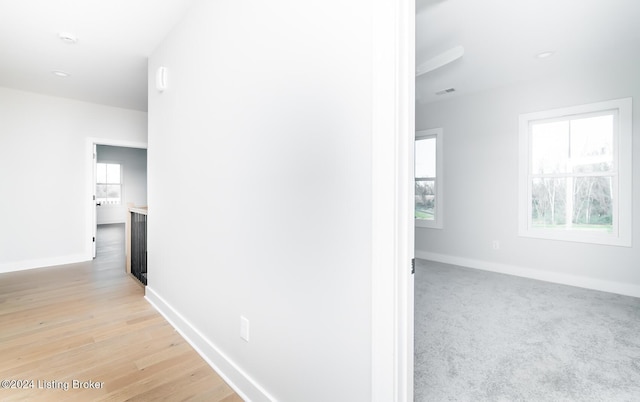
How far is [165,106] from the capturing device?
105 inches

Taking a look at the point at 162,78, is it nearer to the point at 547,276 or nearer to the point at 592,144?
A: the point at 592,144

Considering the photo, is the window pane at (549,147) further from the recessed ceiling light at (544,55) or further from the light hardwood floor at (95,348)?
the light hardwood floor at (95,348)

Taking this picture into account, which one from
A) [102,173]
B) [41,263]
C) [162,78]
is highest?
[162,78]

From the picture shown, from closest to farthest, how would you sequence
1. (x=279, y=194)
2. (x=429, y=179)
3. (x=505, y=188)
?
(x=279, y=194) → (x=505, y=188) → (x=429, y=179)

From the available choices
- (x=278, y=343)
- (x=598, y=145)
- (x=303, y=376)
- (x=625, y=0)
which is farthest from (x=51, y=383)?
(x=598, y=145)

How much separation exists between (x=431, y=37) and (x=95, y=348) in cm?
383

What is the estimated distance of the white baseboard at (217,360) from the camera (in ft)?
5.10

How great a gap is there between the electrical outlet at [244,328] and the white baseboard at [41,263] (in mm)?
4304

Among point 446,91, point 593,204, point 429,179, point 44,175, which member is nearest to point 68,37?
point 44,175

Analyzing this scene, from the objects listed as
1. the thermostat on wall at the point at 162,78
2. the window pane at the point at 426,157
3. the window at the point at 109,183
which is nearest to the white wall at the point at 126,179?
the window at the point at 109,183

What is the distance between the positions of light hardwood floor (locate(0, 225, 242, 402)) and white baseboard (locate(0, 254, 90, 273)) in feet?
2.56

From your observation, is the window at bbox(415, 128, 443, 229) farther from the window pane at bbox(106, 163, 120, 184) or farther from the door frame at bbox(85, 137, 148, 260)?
the window pane at bbox(106, 163, 120, 184)

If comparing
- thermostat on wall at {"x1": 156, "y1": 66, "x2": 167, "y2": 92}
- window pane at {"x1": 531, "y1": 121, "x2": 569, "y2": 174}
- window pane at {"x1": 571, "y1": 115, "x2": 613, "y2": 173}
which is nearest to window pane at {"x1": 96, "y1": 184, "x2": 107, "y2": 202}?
thermostat on wall at {"x1": 156, "y1": 66, "x2": 167, "y2": 92}

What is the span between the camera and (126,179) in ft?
30.3
